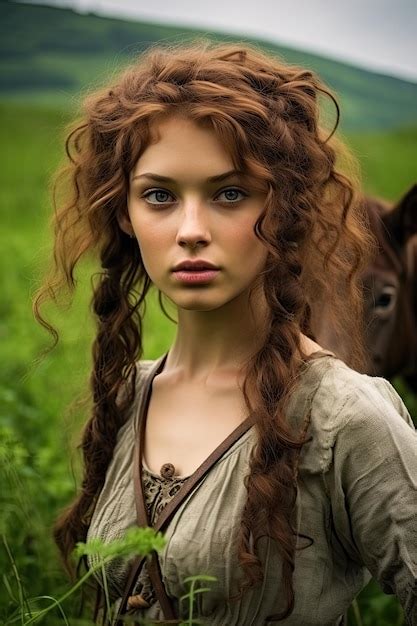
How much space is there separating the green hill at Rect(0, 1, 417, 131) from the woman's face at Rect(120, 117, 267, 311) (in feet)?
6.40

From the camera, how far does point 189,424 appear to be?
210 centimetres

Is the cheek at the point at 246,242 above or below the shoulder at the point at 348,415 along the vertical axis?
above

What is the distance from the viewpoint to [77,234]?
7.80 feet

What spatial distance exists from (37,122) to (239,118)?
15625 mm

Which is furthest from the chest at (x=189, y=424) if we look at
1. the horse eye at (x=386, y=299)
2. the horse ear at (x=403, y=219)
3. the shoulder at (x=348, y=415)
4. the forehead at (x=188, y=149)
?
the horse ear at (x=403, y=219)

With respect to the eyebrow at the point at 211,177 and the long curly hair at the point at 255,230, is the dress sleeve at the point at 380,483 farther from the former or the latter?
the eyebrow at the point at 211,177

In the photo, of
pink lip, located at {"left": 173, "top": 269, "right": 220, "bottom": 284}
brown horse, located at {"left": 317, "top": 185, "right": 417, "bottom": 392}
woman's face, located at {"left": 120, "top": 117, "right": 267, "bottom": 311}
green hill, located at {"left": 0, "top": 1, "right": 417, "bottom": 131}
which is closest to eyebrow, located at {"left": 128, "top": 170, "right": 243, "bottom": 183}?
woman's face, located at {"left": 120, "top": 117, "right": 267, "bottom": 311}

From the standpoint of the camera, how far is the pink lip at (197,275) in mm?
1903

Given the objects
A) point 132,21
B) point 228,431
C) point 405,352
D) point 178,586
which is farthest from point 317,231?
point 132,21

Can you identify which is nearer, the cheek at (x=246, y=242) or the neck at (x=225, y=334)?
the cheek at (x=246, y=242)

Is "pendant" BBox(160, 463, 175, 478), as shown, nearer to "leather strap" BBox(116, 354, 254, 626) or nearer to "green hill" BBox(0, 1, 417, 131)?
"leather strap" BBox(116, 354, 254, 626)

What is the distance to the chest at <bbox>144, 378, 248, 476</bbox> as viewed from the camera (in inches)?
79.6

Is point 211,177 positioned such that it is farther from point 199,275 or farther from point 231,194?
point 199,275

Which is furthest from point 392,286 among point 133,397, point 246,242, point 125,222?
point 246,242
